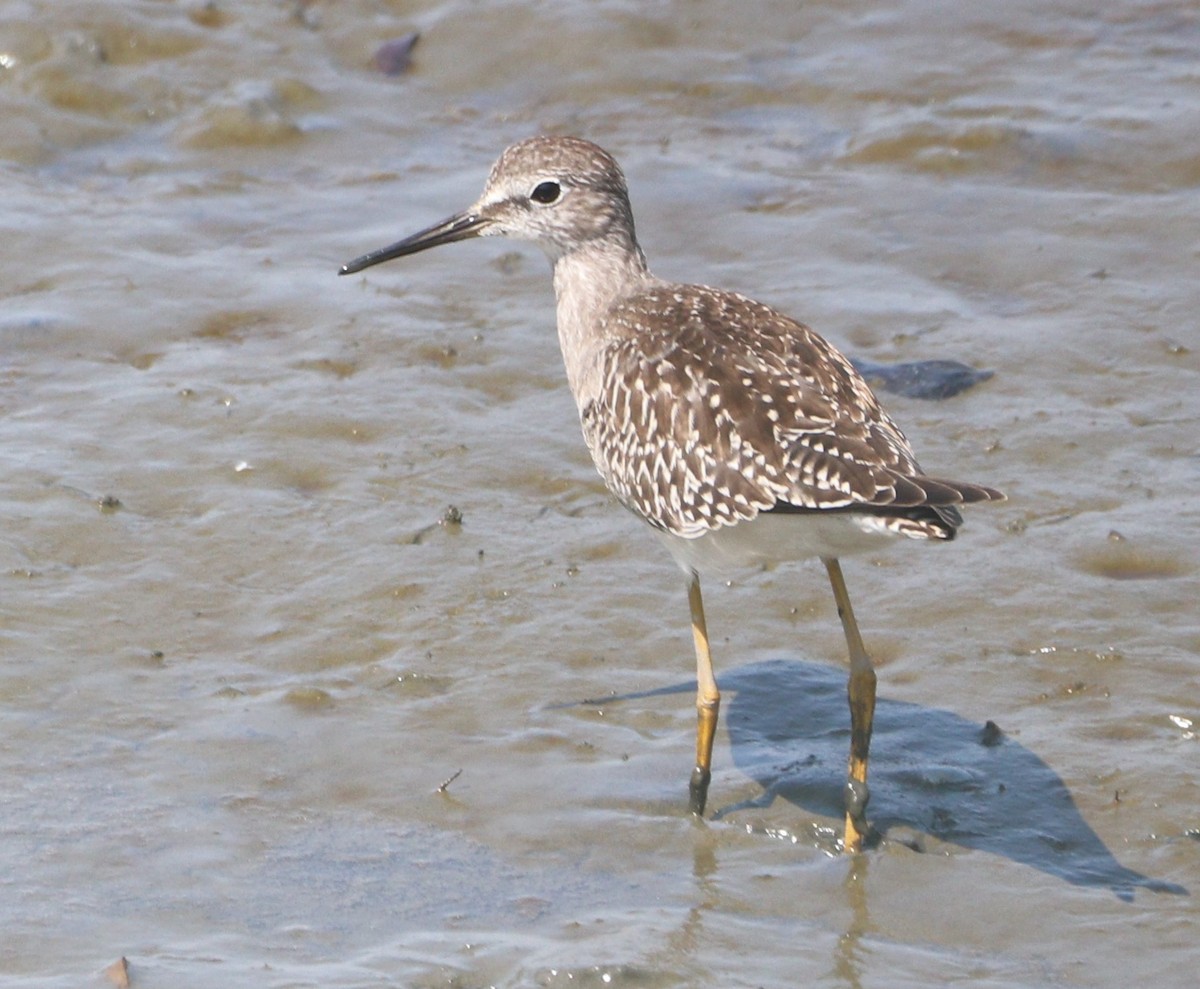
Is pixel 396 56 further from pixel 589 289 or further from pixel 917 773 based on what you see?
pixel 917 773

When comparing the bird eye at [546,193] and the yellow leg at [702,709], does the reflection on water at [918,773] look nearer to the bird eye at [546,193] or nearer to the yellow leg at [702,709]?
the yellow leg at [702,709]

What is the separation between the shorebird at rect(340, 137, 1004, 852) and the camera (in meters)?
5.92

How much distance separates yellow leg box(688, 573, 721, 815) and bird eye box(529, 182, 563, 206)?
1793mm

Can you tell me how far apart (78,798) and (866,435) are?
2988 mm

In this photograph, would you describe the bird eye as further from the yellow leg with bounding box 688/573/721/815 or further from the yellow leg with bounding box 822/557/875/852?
the yellow leg with bounding box 822/557/875/852

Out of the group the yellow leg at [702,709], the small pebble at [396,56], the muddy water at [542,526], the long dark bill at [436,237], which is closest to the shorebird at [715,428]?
the yellow leg at [702,709]

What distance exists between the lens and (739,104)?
12477 mm

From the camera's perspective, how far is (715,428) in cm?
637

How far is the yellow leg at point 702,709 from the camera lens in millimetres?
→ 6473

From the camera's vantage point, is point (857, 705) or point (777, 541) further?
point (857, 705)

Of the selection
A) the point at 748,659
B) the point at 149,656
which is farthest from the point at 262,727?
the point at 748,659

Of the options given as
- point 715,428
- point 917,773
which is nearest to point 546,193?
point 715,428

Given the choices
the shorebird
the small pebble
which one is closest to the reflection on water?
the shorebird

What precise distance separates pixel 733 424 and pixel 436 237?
201cm
